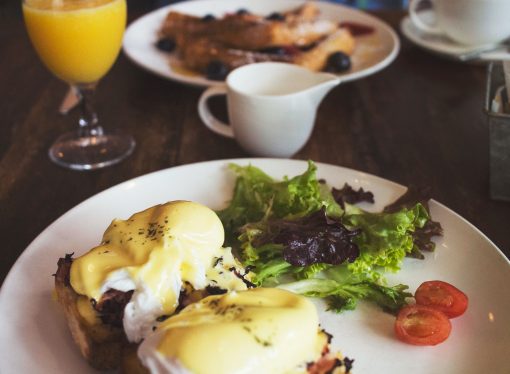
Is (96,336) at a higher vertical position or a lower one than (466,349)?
higher

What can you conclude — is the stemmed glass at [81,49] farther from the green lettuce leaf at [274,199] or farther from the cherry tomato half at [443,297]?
the cherry tomato half at [443,297]

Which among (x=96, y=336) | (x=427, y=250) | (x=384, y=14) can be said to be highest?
(x=96, y=336)

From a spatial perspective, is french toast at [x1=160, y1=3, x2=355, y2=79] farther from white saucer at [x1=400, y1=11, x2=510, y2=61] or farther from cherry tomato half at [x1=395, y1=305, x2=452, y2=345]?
cherry tomato half at [x1=395, y1=305, x2=452, y2=345]

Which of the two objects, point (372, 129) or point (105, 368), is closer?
point (105, 368)

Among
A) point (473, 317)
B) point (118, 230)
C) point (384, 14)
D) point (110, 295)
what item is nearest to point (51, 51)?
point (118, 230)

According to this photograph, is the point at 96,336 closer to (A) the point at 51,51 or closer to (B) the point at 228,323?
(B) the point at 228,323

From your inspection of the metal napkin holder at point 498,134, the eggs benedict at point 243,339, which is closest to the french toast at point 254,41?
the metal napkin holder at point 498,134

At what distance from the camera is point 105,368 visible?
1.18 meters

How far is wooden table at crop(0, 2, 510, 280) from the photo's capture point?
183cm

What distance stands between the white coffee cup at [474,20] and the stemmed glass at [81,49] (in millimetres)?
1420

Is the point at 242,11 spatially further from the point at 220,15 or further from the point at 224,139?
the point at 224,139

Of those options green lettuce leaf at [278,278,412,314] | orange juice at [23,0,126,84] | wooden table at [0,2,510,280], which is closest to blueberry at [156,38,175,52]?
wooden table at [0,2,510,280]

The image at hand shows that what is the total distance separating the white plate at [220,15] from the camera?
244 cm

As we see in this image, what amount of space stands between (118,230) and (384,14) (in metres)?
2.50
